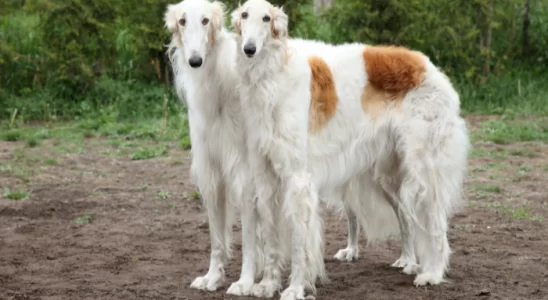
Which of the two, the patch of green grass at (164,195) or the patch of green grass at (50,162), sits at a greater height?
the patch of green grass at (164,195)

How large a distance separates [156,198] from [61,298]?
3.10 m

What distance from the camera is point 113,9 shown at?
1320 centimetres

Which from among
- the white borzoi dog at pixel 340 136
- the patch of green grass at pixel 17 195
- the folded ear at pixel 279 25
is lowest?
the patch of green grass at pixel 17 195

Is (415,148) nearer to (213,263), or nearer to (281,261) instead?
(281,261)

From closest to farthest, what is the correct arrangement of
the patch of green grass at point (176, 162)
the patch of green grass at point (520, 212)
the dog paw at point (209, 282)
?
the dog paw at point (209, 282), the patch of green grass at point (520, 212), the patch of green grass at point (176, 162)

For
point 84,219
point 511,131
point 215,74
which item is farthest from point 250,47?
point 511,131

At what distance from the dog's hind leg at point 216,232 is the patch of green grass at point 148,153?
467 centimetres

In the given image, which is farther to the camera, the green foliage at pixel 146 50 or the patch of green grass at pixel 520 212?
the green foliage at pixel 146 50

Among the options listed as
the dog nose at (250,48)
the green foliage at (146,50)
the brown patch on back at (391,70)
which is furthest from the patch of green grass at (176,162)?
the dog nose at (250,48)

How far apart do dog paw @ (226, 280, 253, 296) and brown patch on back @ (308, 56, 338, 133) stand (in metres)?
1.07

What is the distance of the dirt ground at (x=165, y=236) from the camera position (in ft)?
19.3

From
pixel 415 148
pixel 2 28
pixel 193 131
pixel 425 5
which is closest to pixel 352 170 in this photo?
pixel 415 148

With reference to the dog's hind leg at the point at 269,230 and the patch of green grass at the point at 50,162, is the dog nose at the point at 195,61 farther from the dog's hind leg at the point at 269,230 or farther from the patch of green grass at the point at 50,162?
the patch of green grass at the point at 50,162

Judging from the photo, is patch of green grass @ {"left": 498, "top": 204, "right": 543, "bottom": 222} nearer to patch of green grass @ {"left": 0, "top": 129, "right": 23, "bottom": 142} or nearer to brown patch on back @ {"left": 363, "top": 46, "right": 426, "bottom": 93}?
brown patch on back @ {"left": 363, "top": 46, "right": 426, "bottom": 93}
